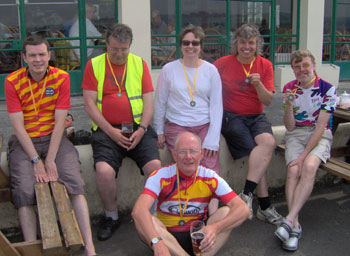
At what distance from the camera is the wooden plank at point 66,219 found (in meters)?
2.85

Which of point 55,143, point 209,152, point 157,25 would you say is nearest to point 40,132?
point 55,143

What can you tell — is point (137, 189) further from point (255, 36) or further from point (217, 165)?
point (255, 36)

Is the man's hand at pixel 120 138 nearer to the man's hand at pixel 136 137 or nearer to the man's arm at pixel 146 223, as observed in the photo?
the man's hand at pixel 136 137

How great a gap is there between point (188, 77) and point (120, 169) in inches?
43.3

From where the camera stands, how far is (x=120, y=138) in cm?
408

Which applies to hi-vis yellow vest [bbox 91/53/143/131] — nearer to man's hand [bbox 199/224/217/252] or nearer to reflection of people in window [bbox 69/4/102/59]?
man's hand [bbox 199/224/217/252]

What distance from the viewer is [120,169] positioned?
4.36 m

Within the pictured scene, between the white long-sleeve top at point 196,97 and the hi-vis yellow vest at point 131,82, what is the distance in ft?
0.83

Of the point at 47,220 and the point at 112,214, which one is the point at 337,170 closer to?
the point at 112,214

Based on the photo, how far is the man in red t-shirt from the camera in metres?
4.39

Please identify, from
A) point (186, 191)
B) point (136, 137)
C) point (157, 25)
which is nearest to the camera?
point (186, 191)

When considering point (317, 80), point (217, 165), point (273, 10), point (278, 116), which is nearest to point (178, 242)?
point (217, 165)

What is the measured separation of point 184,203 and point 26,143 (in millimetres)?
1400

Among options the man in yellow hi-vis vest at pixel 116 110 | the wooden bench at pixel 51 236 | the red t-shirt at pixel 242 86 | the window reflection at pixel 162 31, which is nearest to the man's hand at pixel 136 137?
the man in yellow hi-vis vest at pixel 116 110
